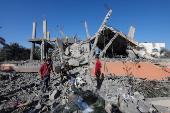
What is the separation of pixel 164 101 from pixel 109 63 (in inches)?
126

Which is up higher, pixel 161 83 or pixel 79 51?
pixel 79 51

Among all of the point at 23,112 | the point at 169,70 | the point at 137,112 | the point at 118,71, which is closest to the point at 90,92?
the point at 137,112

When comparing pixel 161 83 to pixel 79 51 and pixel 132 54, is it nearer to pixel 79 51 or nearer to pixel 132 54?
pixel 132 54

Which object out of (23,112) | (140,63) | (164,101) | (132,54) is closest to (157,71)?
(140,63)

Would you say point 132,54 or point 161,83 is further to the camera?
point 132,54

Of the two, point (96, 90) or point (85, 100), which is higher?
point (96, 90)

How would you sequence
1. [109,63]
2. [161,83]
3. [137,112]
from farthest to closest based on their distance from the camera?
1. [109,63]
2. [161,83]
3. [137,112]

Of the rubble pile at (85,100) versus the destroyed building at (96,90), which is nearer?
the rubble pile at (85,100)

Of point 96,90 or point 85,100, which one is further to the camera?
point 96,90

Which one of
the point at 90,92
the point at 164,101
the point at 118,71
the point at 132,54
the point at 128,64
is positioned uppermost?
the point at 132,54

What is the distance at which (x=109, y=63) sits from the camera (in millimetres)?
6016

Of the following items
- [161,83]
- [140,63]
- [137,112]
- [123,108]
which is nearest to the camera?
[137,112]

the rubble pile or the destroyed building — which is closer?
the rubble pile

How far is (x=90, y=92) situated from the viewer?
11.4ft
